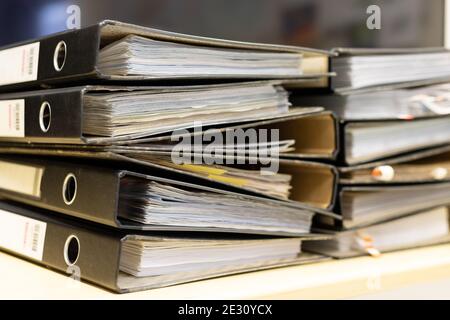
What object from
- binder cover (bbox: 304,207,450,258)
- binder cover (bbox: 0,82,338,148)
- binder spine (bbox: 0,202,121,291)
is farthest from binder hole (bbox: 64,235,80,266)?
binder cover (bbox: 304,207,450,258)

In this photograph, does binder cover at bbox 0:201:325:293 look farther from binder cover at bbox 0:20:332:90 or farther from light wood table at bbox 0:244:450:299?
binder cover at bbox 0:20:332:90

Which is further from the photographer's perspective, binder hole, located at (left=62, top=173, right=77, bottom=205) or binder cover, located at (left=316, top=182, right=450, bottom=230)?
binder cover, located at (left=316, top=182, right=450, bottom=230)

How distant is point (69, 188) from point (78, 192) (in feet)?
0.13

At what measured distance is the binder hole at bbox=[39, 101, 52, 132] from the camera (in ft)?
1.97

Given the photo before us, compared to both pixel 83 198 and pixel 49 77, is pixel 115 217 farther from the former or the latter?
pixel 49 77

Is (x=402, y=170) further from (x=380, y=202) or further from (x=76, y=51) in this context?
(x=76, y=51)

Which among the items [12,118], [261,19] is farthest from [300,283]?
[261,19]

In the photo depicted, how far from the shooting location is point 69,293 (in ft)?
1.77

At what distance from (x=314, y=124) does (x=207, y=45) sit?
0.63 feet

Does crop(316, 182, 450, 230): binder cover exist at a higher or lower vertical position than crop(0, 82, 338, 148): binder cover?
lower

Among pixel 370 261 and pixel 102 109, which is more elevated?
pixel 102 109

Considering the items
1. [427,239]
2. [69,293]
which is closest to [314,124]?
[427,239]

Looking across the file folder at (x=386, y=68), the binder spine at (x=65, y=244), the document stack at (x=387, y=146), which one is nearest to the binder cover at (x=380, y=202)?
the document stack at (x=387, y=146)

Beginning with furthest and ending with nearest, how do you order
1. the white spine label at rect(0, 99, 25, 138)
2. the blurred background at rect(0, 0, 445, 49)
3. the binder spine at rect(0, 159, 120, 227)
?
1. the blurred background at rect(0, 0, 445, 49)
2. the white spine label at rect(0, 99, 25, 138)
3. the binder spine at rect(0, 159, 120, 227)
